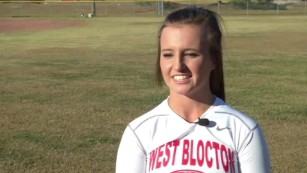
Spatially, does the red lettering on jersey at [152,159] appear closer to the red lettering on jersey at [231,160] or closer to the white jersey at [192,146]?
the white jersey at [192,146]

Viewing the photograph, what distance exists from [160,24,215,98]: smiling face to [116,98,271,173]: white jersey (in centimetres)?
11

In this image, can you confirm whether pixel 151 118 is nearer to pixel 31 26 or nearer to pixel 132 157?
pixel 132 157

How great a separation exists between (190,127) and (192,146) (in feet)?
0.22

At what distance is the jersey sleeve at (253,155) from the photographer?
6.78 ft

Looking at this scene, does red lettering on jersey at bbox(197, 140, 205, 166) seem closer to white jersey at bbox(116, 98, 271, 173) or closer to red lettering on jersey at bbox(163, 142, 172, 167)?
white jersey at bbox(116, 98, 271, 173)

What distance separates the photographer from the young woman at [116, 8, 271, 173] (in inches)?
81.5

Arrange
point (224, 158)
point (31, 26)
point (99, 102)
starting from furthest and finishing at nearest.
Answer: point (31, 26), point (99, 102), point (224, 158)

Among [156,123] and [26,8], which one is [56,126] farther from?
[26,8]

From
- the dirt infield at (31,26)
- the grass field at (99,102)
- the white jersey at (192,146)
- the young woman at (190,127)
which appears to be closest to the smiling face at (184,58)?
the young woman at (190,127)

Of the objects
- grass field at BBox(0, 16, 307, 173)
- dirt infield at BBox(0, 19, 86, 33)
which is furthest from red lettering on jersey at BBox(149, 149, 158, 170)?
dirt infield at BBox(0, 19, 86, 33)

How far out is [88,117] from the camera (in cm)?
866

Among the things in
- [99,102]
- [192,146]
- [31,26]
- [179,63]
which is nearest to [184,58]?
[179,63]

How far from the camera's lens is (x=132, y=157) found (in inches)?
82.8

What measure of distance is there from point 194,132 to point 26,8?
74.2 metres
